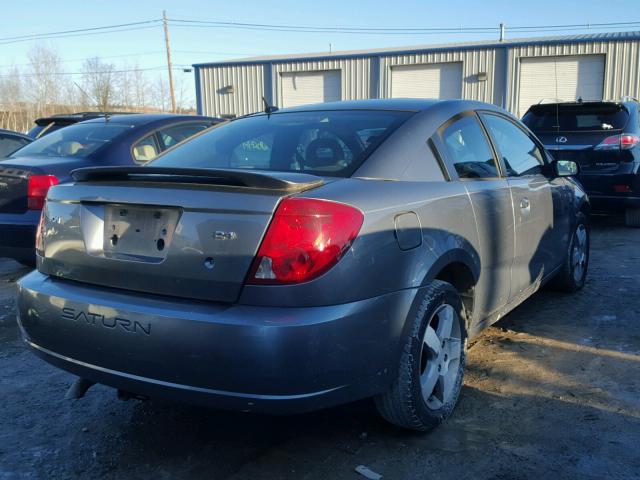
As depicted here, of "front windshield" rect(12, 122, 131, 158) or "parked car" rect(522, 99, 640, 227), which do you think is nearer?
"front windshield" rect(12, 122, 131, 158)

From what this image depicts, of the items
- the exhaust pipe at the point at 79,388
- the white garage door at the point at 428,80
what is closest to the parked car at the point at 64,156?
the exhaust pipe at the point at 79,388

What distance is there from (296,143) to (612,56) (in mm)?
21846

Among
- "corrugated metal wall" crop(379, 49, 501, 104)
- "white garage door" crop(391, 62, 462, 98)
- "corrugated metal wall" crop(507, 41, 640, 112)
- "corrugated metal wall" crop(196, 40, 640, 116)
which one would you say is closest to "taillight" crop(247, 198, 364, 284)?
"corrugated metal wall" crop(379, 49, 501, 104)

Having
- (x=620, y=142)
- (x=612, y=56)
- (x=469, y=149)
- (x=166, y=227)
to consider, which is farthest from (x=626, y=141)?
(x=612, y=56)

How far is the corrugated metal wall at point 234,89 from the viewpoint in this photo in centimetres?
2764

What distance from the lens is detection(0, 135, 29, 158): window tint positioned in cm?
806

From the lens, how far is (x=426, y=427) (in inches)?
107

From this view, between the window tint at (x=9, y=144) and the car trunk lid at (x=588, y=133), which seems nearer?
the car trunk lid at (x=588, y=133)

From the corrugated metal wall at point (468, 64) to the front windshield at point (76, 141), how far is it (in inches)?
741

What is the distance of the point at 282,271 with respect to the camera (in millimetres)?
2156

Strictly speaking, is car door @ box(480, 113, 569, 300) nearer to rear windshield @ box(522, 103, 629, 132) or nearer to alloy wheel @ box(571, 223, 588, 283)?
alloy wheel @ box(571, 223, 588, 283)

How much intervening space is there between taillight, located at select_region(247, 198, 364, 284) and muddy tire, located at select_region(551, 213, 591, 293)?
3154 millimetres

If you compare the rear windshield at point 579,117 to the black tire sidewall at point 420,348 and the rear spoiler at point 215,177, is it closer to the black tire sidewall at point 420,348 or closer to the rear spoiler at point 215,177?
the black tire sidewall at point 420,348

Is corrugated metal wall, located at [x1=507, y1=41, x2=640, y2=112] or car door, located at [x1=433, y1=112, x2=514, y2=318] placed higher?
corrugated metal wall, located at [x1=507, y1=41, x2=640, y2=112]
